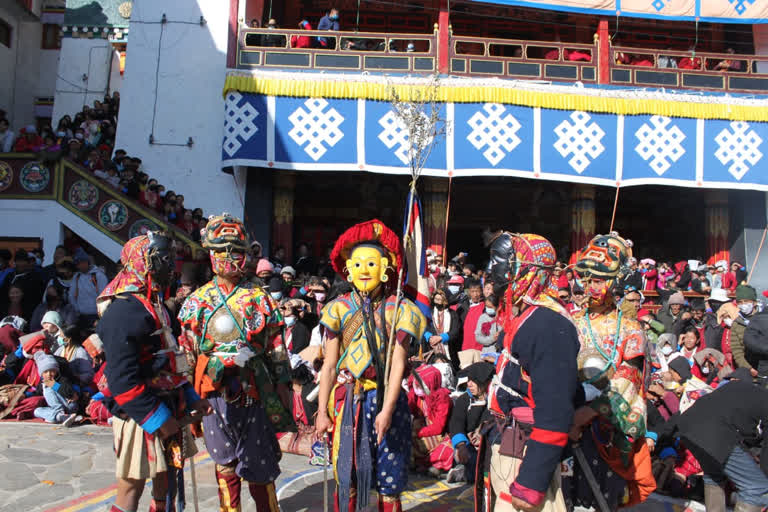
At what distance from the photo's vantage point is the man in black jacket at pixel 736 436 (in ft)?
14.2

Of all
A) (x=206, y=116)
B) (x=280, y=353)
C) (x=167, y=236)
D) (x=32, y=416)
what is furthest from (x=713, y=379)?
(x=206, y=116)

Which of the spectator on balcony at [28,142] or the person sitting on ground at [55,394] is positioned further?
the spectator on balcony at [28,142]

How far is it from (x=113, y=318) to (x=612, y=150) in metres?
11.3

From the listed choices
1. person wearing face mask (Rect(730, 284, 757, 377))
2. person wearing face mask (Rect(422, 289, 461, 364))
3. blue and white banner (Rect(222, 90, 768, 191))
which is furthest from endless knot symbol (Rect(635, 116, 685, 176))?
person wearing face mask (Rect(422, 289, 461, 364))

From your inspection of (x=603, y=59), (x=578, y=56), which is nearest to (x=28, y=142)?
(x=578, y=56)

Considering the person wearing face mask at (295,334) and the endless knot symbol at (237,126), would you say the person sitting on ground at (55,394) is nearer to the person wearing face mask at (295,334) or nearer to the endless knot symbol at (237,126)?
the person wearing face mask at (295,334)

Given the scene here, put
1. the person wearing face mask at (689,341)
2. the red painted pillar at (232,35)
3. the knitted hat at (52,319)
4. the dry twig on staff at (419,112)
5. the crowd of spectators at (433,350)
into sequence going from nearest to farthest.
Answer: the crowd of spectators at (433,350)
the knitted hat at (52,319)
the person wearing face mask at (689,341)
the dry twig on staff at (419,112)
the red painted pillar at (232,35)

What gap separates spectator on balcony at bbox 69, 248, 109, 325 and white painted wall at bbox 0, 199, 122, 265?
255 centimetres

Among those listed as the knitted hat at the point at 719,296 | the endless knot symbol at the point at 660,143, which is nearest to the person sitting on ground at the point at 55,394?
the knitted hat at the point at 719,296

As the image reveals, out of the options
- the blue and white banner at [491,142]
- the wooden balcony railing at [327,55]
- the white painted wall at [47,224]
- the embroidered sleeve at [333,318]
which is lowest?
the embroidered sleeve at [333,318]

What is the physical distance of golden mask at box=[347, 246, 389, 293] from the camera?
3.80 m

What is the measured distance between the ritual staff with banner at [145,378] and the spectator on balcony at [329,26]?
10584 millimetres

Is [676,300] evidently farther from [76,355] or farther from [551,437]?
[551,437]

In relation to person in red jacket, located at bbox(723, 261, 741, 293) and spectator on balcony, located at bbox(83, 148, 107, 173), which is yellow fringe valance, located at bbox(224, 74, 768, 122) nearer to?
spectator on balcony, located at bbox(83, 148, 107, 173)
